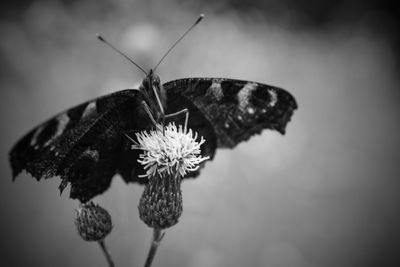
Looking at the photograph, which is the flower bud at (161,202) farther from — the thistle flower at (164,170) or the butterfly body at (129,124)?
the butterfly body at (129,124)

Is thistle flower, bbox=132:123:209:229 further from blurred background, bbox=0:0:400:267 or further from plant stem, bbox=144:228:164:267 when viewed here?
blurred background, bbox=0:0:400:267

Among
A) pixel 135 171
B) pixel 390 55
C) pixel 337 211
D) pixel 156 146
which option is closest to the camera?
pixel 156 146

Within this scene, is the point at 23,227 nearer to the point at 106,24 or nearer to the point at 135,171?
the point at 135,171

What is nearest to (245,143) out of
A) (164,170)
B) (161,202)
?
(164,170)

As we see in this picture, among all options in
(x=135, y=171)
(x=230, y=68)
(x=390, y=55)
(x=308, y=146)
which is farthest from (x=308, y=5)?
(x=135, y=171)

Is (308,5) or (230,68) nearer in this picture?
(230,68)

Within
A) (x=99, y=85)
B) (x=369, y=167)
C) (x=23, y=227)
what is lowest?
(x=23, y=227)

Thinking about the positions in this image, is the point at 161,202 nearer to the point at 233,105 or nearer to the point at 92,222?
the point at 92,222
